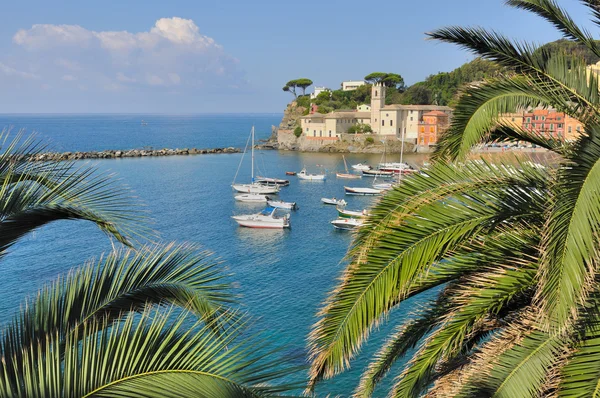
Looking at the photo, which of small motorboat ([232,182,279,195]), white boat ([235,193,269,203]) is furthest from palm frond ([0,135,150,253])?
small motorboat ([232,182,279,195])

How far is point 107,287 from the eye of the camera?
13.1ft

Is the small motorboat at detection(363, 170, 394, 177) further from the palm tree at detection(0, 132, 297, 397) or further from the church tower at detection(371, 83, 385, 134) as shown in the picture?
the palm tree at detection(0, 132, 297, 397)

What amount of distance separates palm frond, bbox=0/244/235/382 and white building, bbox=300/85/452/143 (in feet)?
243

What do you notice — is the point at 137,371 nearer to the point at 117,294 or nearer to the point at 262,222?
the point at 117,294

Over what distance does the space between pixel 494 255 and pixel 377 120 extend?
78.3m

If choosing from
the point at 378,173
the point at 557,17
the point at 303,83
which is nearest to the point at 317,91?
the point at 303,83

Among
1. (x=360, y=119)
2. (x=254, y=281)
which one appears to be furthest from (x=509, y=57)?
(x=360, y=119)

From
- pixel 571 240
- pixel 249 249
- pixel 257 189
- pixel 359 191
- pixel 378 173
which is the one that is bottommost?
pixel 249 249

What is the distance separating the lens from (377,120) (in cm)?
8162

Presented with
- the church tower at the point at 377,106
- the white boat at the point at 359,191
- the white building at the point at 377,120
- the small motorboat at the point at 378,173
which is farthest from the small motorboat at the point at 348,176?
the church tower at the point at 377,106

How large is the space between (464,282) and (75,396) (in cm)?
337

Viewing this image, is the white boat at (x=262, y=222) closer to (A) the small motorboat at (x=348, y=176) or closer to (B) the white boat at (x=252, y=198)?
(B) the white boat at (x=252, y=198)

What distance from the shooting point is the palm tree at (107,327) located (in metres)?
2.58

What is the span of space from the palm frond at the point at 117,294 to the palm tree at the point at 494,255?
96 cm
